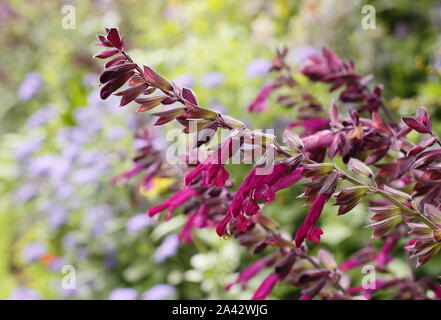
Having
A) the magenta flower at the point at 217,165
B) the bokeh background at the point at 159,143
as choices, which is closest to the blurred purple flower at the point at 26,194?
the bokeh background at the point at 159,143

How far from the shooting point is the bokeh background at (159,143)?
2408mm

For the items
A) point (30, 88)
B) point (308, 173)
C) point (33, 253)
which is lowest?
point (308, 173)

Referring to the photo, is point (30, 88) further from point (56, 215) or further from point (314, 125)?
point (314, 125)

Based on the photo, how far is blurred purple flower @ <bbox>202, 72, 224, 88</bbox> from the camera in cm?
289

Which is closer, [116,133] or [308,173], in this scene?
[308,173]

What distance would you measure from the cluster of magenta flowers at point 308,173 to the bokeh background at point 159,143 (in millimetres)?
880

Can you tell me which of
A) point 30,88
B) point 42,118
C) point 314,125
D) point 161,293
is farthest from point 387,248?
point 30,88

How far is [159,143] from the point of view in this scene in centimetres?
251

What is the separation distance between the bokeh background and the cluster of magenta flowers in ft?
2.89

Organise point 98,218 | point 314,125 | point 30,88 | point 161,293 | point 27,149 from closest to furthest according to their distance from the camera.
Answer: point 314,125, point 161,293, point 98,218, point 27,149, point 30,88

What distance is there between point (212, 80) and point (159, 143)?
0.56 m

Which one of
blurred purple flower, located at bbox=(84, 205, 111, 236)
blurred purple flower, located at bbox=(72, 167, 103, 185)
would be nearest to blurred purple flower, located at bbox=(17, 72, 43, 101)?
blurred purple flower, located at bbox=(72, 167, 103, 185)
